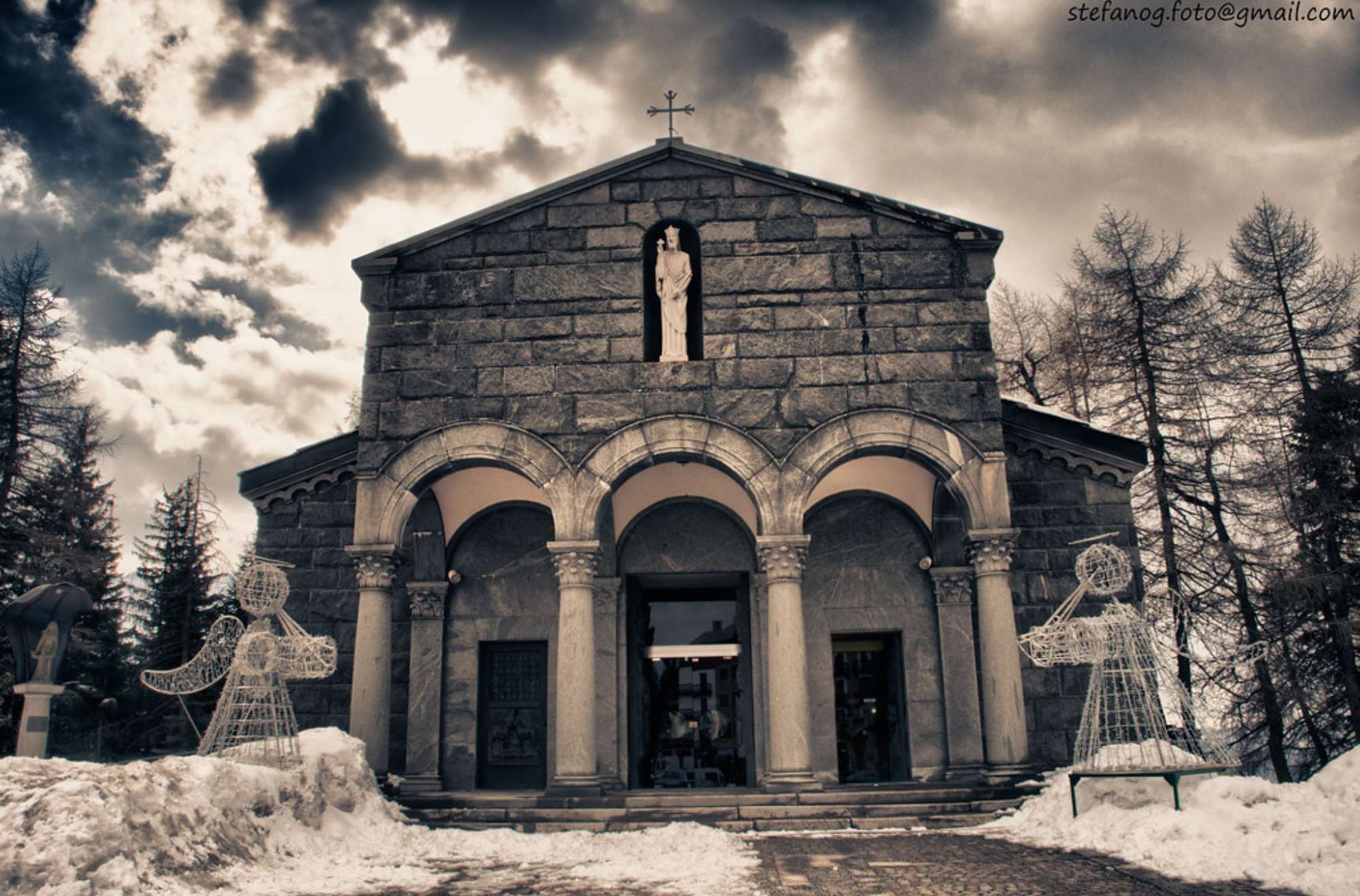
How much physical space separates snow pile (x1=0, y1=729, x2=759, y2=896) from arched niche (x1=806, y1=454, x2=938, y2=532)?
5845mm

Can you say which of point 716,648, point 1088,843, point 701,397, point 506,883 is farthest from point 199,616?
point 1088,843

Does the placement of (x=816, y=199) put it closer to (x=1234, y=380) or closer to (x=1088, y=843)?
(x=1088, y=843)

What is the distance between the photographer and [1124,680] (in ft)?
35.5

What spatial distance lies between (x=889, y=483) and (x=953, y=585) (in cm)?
175

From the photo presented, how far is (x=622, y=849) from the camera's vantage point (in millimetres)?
10078

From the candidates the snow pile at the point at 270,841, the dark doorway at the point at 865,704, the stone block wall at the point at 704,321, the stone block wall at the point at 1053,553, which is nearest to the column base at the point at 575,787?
the snow pile at the point at 270,841

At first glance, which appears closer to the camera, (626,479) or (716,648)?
(626,479)

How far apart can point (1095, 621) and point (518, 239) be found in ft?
30.1

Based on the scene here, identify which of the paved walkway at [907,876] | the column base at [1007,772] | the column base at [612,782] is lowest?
the paved walkway at [907,876]

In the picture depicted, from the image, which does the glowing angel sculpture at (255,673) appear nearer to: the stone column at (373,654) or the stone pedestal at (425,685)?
the stone column at (373,654)

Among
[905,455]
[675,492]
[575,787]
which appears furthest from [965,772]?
[675,492]

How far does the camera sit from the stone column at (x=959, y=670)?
14.1m

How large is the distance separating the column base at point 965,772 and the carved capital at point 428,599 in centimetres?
758

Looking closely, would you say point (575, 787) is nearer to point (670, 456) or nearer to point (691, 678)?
point (691, 678)
